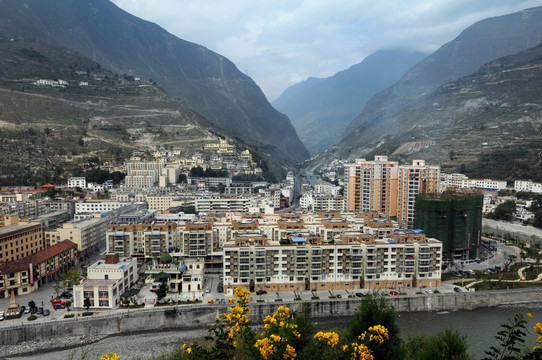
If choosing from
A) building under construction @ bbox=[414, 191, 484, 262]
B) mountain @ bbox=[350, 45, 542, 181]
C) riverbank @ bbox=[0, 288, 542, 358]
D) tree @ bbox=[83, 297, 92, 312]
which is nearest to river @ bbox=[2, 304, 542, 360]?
riverbank @ bbox=[0, 288, 542, 358]

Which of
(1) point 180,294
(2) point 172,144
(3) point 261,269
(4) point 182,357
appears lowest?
(1) point 180,294

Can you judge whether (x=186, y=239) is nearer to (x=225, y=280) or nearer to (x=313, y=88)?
(x=225, y=280)

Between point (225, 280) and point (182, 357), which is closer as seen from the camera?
point (182, 357)

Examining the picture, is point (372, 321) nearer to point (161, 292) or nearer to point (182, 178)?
point (161, 292)

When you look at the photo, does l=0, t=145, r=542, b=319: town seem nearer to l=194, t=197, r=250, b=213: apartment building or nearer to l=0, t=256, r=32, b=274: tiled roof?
l=0, t=256, r=32, b=274: tiled roof

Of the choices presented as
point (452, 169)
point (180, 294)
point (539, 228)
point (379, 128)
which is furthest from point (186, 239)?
point (379, 128)
